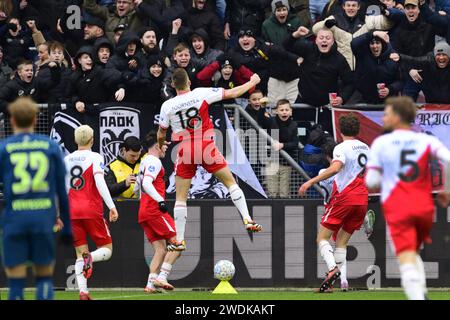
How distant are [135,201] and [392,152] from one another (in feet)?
26.5

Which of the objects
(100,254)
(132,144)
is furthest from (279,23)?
(100,254)

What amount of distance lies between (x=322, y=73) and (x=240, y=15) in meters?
2.38

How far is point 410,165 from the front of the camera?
38.7ft

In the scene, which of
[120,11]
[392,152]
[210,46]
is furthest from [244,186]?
[392,152]

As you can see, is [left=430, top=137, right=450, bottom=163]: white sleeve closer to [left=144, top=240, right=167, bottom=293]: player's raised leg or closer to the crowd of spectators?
[left=144, top=240, right=167, bottom=293]: player's raised leg

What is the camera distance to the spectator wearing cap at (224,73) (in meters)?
19.7

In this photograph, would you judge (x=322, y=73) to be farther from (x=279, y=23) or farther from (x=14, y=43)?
(x=14, y=43)

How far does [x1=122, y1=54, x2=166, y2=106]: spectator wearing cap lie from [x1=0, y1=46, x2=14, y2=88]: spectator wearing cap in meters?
2.07

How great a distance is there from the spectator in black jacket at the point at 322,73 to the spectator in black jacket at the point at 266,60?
0.70 feet

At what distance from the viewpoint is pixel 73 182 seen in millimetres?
16719

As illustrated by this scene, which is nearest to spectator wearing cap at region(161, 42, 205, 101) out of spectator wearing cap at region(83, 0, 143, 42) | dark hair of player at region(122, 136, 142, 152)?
dark hair of player at region(122, 136, 142, 152)
